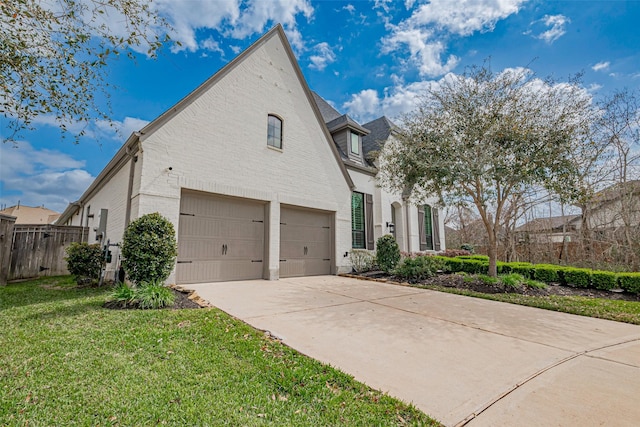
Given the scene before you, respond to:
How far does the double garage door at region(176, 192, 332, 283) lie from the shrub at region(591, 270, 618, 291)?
818 centimetres

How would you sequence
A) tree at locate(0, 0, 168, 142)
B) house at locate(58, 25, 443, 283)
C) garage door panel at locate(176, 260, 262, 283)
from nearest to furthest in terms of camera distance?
tree at locate(0, 0, 168, 142) → house at locate(58, 25, 443, 283) → garage door panel at locate(176, 260, 262, 283)

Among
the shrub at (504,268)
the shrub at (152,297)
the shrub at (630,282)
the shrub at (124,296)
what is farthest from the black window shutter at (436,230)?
the shrub at (124,296)

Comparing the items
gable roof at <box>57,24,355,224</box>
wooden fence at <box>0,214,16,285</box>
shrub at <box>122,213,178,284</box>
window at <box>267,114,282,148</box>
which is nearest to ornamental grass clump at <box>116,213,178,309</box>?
shrub at <box>122,213,178,284</box>

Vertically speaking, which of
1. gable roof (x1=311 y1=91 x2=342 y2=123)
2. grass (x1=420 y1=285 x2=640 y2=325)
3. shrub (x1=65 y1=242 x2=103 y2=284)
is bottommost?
grass (x1=420 y1=285 x2=640 y2=325)

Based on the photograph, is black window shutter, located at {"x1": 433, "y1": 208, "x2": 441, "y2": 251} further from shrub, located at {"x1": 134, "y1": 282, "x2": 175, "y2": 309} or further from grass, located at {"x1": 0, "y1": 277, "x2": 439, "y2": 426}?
grass, located at {"x1": 0, "y1": 277, "x2": 439, "y2": 426}

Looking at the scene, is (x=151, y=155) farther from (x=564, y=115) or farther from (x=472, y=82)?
(x=564, y=115)

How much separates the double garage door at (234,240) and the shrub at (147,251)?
168 cm

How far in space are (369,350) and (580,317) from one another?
4.66 m

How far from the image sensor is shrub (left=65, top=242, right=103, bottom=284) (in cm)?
729

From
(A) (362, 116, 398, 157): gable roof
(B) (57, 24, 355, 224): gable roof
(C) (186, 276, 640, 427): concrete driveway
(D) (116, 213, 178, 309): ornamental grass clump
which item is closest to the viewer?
(C) (186, 276, 640, 427): concrete driveway

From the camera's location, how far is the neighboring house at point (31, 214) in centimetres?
3269

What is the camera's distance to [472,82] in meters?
8.03

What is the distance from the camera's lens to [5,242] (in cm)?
802

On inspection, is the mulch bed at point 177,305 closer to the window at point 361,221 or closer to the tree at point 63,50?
the tree at point 63,50
